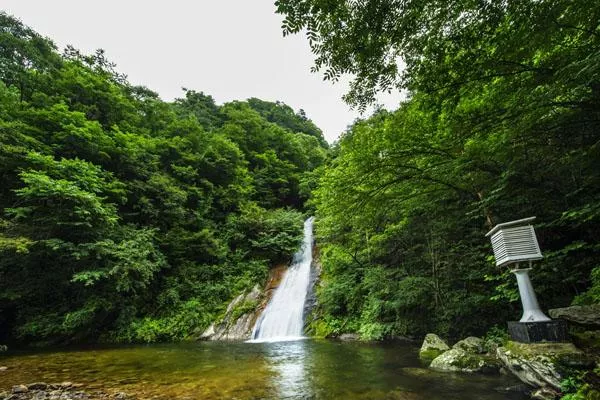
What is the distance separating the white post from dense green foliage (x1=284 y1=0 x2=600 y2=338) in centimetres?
97

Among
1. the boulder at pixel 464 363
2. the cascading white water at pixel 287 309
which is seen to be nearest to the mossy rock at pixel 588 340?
the boulder at pixel 464 363

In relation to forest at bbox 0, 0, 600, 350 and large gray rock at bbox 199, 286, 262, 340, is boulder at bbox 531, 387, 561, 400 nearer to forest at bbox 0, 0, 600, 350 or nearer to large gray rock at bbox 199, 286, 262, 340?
forest at bbox 0, 0, 600, 350

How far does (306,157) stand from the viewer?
26.9m

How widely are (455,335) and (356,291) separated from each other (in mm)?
3974

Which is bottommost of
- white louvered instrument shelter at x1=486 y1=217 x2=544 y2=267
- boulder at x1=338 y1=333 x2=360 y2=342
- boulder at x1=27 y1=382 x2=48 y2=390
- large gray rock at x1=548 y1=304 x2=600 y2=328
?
boulder at x1=27 y1=382 x2=48 y2=390

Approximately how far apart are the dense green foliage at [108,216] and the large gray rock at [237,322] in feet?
1.74

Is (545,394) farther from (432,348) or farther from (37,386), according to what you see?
(37,386)

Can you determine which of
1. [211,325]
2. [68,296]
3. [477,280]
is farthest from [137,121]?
[477,280]

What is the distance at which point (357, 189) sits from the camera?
5.77 metres

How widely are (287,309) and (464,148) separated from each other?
10.1m

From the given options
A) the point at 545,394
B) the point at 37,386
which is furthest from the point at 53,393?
the point at 545,394

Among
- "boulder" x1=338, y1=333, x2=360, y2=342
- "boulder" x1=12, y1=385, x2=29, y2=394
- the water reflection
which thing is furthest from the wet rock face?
"boulder" x1=12, y1=385, x2=29, y2=394

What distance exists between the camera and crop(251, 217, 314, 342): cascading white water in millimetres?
11633

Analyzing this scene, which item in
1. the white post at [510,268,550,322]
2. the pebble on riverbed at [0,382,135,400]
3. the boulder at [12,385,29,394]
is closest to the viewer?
the white post at [510,268,550,322]
